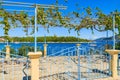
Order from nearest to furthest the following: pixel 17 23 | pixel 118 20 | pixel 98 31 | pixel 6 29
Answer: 1. pixel 6 29
2. pixel 17 23
3. pixel 118 20
4. pixel 98 31

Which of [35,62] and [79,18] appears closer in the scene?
[35,62]

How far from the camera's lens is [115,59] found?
28.8 feet

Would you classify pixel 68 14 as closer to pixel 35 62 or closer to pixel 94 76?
pixel 94 76

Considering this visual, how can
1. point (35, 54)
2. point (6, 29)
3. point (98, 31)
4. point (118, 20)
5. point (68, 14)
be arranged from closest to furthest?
1. point (35, 54)
2. point (6, 29)
3. point (118, 20)
4. point (68, 14)
5. point (98, 31)

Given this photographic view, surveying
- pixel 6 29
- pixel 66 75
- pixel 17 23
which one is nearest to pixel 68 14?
pixel 17 23

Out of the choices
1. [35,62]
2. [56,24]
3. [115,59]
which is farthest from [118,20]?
[35,62]

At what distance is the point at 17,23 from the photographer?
12.2m

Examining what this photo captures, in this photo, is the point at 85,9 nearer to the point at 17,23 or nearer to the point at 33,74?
the point at 17,23

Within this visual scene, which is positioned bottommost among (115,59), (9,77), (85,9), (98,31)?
→ (9,77)

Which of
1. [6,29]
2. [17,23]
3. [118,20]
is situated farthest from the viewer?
[118,20]

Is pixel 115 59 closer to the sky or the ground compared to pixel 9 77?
closer to the sky

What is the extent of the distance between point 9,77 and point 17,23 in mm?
3928

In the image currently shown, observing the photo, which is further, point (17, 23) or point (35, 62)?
point (17, 23)

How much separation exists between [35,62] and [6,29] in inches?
169
